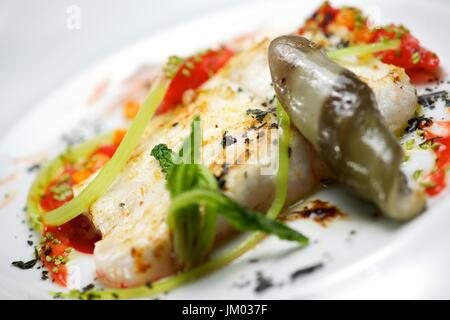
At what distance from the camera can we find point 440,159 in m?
3.21

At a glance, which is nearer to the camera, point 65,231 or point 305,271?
point 305,271

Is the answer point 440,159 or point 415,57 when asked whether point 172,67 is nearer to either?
point 415,57

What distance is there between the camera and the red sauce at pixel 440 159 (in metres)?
3.03

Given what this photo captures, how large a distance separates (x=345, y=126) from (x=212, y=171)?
2.63ft

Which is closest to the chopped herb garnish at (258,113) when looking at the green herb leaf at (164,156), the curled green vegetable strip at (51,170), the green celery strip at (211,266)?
the green celery strip at (211,266)

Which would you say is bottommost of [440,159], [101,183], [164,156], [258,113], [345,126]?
[101,183]

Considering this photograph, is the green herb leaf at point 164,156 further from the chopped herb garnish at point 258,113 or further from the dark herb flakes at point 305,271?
the dark herb flakes at point 305,271

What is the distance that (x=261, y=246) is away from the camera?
306 centimetres

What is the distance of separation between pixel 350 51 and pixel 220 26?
2310mm

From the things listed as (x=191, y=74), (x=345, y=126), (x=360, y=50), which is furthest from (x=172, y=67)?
(x=345, y=126)

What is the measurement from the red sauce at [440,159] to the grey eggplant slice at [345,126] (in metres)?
0.18

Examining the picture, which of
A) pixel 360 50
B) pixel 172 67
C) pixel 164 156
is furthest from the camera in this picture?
pixel 172 67

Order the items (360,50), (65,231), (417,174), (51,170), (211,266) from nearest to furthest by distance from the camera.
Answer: (211,266) → (417,174) → (65,231) → (360,50) → (51,170)
